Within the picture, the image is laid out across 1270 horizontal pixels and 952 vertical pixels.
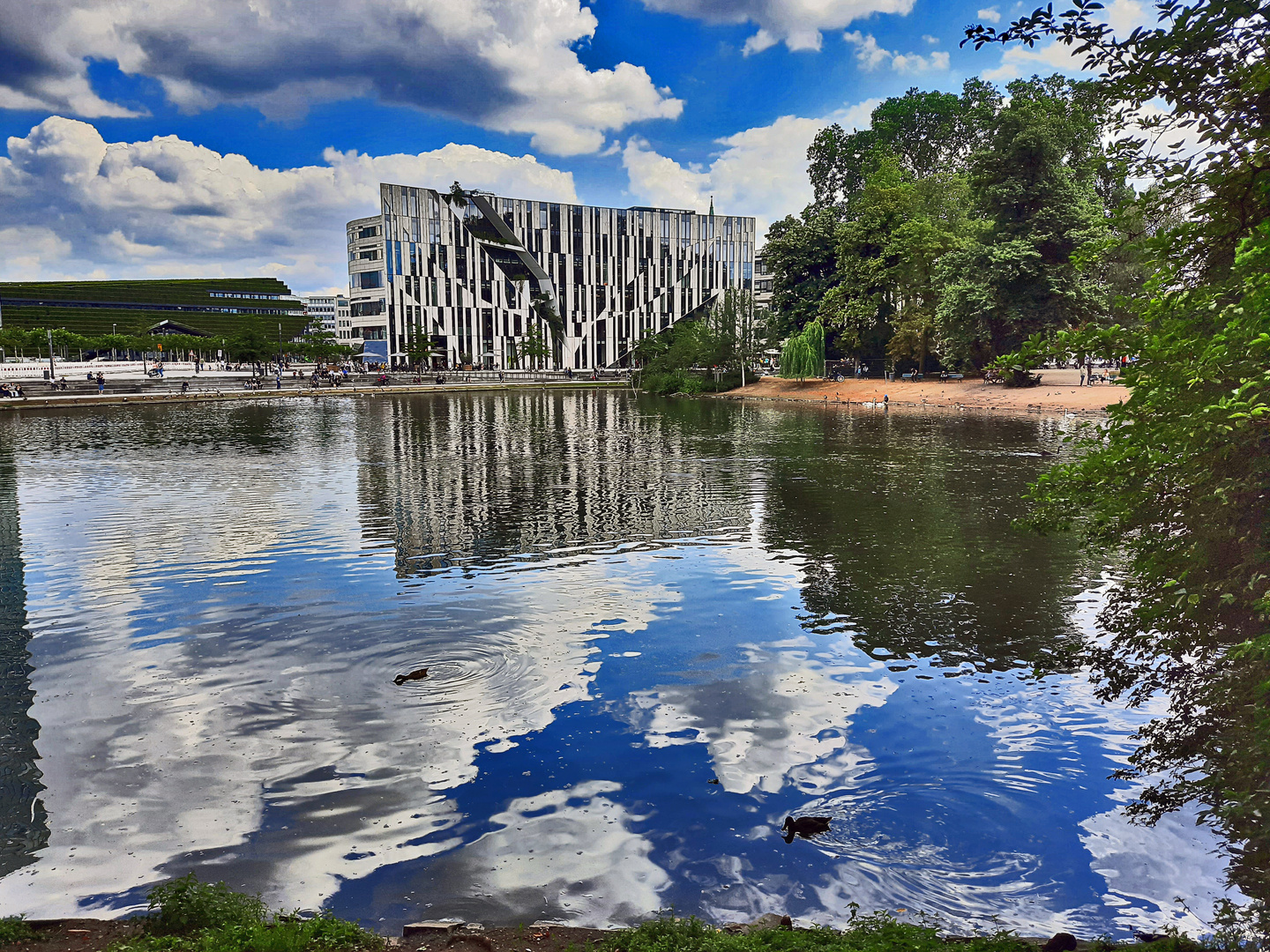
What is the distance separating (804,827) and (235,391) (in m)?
93.3

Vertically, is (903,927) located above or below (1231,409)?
below

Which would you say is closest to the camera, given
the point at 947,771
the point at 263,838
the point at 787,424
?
the point at 263,838

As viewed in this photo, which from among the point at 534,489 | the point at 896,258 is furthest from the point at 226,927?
the point at 896,258

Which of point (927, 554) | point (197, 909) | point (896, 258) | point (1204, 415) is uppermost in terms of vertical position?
point (896, 258)

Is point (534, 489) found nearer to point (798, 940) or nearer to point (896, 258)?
point (798, 940)

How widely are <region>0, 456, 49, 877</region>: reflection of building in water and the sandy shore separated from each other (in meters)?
55.7

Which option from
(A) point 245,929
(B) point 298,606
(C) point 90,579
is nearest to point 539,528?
(B) point 298,606

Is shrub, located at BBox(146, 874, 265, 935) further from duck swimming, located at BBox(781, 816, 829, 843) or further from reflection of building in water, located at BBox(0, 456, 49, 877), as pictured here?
duck swimming, located at BBox(781, 816, 829, 843)

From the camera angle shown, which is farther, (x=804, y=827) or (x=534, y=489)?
(x=534, y=489)

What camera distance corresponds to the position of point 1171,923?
6.88m

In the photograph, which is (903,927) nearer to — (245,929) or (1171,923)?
(1171,923)

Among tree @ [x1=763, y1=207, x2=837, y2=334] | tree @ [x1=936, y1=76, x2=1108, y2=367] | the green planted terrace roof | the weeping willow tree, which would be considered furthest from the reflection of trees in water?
the green planted terrace roof

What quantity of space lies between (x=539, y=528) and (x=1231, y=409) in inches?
700

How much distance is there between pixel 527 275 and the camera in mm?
139750
